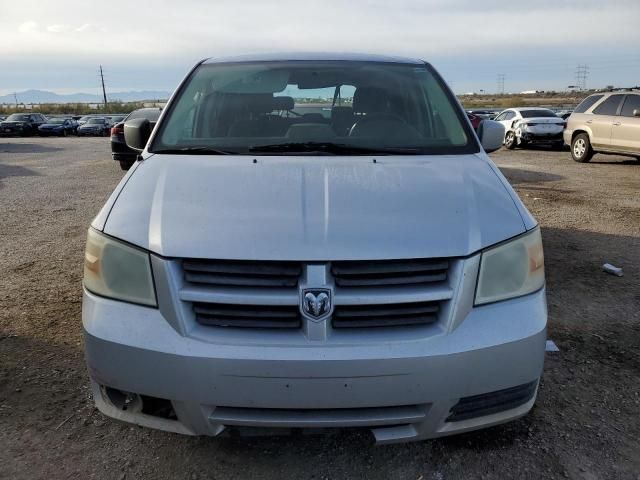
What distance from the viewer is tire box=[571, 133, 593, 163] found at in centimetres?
1405

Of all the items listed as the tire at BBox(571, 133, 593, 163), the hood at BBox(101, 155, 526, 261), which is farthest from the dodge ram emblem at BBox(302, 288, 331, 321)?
the tire at BBox(571, 133, 593, 163)

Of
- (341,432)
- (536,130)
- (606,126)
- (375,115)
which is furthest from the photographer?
(536,130)

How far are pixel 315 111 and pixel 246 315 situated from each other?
5.90 ft

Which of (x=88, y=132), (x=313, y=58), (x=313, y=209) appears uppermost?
(x=313, y=58)

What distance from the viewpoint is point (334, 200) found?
7.32 feet

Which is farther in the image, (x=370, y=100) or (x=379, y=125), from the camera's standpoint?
(x=370, y=100)

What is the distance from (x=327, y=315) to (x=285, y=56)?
7.59 ft

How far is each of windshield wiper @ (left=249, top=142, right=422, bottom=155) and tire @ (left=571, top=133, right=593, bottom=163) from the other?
1298 centimetres

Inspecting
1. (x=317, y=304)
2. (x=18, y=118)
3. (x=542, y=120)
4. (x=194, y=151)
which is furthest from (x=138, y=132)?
(x=18, y=118)

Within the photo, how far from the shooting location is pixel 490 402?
2070mm

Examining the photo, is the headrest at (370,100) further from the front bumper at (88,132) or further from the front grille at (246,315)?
the front bumper at (88,132)

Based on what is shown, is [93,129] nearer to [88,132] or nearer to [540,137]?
[88,132]

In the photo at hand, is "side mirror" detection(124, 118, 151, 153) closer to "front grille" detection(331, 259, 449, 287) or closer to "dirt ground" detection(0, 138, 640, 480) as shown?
"dirt ground" detection(0, 138, 640, 480)

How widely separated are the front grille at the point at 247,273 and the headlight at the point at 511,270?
698mm
